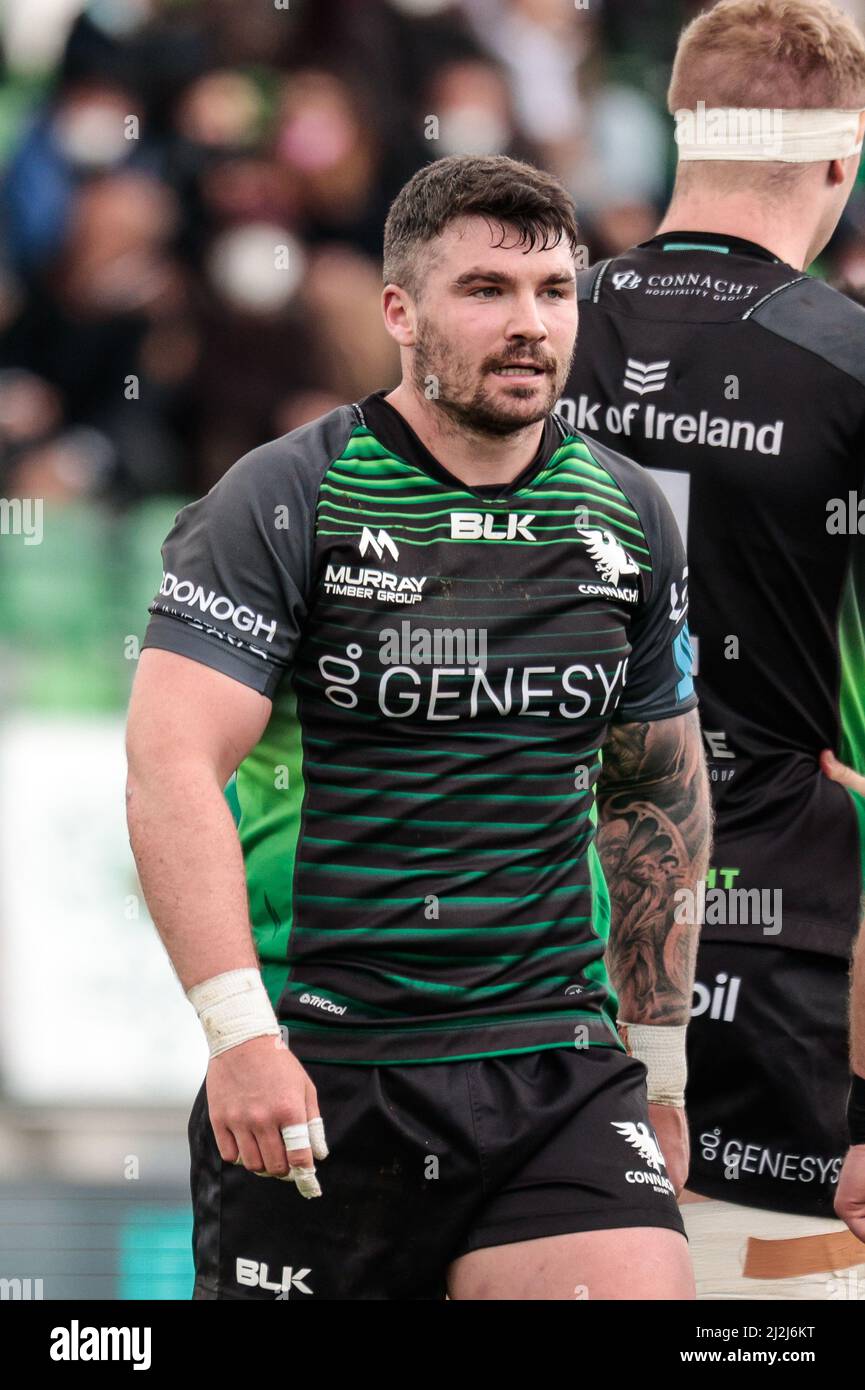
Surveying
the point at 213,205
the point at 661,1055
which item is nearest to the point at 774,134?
the point at 661,1055

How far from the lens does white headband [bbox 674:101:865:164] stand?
380 cm

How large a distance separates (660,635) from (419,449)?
19.7 inches

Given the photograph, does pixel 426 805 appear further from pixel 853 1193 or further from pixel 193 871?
pixel 853 1193

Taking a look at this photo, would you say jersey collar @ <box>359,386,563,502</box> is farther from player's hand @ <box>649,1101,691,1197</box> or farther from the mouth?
player's hand @ <box>649,1101,691,1197</box>

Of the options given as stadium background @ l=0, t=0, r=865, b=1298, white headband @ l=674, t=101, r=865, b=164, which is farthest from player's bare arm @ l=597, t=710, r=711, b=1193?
stadium background @ l=0, t=0, r=865, b=1298

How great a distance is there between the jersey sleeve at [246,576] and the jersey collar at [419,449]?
17 cm

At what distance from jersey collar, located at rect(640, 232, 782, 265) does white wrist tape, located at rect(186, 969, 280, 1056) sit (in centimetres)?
171

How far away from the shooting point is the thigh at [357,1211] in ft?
9.82

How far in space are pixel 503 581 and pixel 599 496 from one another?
255 mm

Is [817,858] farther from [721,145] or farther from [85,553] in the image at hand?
[85,553]

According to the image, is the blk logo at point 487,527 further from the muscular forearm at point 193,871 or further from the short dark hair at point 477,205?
the muscular forearm at point 193,871

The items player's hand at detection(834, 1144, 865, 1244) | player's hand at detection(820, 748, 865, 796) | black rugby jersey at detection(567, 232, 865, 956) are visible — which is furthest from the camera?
player's hand at detection(820, 748, 865, 796)

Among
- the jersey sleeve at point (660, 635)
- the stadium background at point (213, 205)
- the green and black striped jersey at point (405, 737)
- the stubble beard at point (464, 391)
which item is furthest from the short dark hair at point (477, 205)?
the stadium background at point (213, 205)

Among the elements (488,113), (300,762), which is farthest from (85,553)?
(300,762)
